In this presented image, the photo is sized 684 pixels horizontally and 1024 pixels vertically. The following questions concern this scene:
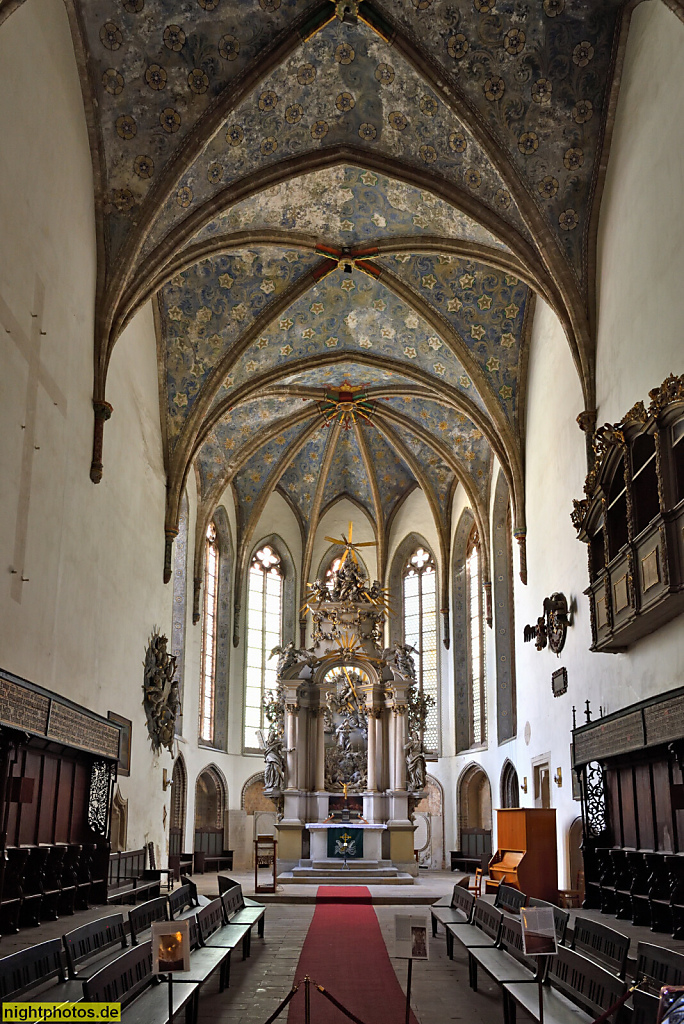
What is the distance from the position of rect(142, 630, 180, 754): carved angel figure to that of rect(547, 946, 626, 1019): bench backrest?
12.5m

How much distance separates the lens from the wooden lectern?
13.8 metres

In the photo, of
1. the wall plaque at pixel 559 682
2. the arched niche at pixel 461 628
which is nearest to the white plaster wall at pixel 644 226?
the wall plaque at pixel 559 682

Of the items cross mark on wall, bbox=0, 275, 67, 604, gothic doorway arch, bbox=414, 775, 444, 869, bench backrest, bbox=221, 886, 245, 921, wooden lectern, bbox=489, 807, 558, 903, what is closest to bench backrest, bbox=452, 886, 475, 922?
bench backrest, bbox=221, 886, 245, 921

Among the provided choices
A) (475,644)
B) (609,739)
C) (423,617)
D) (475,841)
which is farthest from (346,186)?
(475,841)

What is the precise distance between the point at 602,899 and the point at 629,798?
141 centimetres

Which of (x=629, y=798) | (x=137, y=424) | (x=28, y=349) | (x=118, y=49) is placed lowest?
(x=629, y=798)

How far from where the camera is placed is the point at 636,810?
11.6 metres

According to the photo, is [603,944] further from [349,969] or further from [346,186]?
[346,186]

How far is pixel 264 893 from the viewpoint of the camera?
53.0 feet

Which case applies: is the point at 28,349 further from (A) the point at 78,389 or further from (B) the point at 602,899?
(B) the point at 602,899

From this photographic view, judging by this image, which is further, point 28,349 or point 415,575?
point 415,575

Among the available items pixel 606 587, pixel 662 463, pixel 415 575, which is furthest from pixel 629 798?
pixel 415 575

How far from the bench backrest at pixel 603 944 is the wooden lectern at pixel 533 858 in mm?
6297

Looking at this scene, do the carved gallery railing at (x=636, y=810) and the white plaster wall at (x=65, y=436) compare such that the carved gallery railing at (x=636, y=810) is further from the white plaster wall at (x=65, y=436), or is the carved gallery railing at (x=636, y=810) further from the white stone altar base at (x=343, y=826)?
the white stone altar base at (x=343, y=826)
